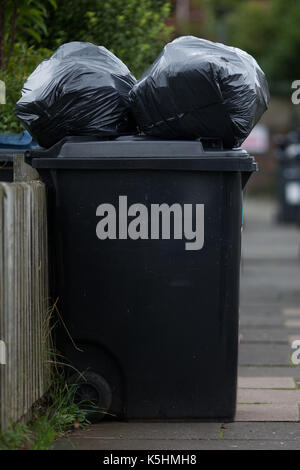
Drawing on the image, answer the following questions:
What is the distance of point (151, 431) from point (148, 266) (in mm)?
789

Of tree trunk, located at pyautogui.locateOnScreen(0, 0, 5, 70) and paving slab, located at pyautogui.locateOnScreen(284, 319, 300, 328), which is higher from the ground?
tree trunk, located at pyautogui.locateOnScreen(0, 0, 5, 70)

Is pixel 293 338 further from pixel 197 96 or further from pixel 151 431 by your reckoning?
pixel 197 96

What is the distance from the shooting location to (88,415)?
4.68m

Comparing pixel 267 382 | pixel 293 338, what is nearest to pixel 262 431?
pixel 267 382

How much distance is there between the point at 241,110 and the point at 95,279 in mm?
1084

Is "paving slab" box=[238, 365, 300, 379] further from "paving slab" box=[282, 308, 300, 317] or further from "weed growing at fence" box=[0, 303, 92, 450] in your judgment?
"paving slab" box=[282, 308, 300, 317]

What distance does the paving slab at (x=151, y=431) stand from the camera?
4.49 metres

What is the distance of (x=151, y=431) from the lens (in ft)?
15.0

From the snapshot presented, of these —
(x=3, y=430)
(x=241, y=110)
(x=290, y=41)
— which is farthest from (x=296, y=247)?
(x=290, y=41)

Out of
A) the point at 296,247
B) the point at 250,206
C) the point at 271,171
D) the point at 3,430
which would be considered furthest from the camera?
the point at 271,171

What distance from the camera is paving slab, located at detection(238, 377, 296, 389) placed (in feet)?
18.7

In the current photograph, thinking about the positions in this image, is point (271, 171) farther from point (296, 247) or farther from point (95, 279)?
point (95, 279)

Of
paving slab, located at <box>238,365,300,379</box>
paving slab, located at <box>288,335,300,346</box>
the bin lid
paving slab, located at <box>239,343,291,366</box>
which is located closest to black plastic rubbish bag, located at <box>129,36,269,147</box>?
the bin lid

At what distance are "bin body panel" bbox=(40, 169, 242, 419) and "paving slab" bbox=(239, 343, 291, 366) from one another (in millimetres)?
1749
